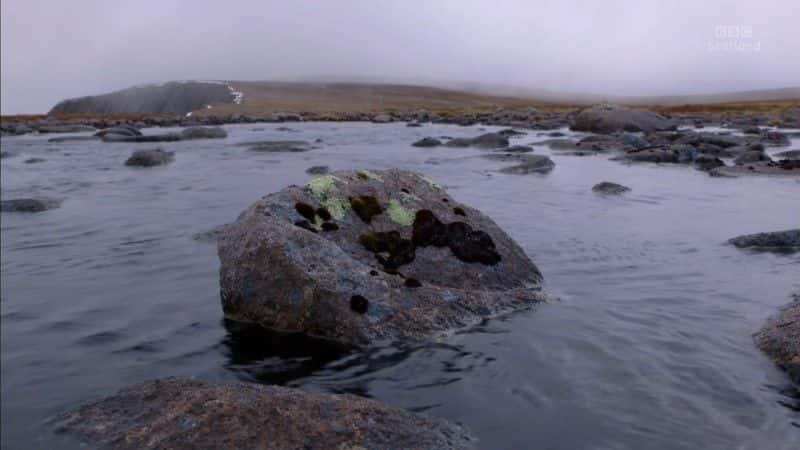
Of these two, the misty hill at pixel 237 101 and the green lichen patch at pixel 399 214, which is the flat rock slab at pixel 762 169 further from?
the misty hill at pixel 237 101

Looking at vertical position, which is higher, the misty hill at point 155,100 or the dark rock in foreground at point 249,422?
the misty hill at point 155,100

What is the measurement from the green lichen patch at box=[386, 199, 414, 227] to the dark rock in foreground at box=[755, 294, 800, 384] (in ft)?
14.3

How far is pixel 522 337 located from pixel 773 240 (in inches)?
273

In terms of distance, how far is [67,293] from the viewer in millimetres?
10422

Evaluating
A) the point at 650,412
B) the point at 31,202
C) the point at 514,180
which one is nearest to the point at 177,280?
the point at 650,412

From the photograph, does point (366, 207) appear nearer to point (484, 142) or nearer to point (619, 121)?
point (484, 142)

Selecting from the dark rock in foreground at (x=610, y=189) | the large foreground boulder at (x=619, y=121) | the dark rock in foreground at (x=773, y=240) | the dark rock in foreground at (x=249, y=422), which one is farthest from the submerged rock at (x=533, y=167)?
the large foreground boulder at (x=619, y=121)

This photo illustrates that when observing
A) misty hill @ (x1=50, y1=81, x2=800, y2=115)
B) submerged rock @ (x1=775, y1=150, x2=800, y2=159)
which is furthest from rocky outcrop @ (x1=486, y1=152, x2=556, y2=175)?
misty hill @ (x1=50, y1=81, x2=800, y2=115)

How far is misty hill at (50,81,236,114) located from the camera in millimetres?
119938

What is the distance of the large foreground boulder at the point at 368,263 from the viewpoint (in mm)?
8211

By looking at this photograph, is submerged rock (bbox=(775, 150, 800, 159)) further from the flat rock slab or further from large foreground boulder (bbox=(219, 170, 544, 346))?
large foreground boulder (bbox=(219, 170, 544, 346))

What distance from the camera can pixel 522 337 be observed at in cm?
829

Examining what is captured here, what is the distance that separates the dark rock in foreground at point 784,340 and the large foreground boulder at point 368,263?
8.61 feet

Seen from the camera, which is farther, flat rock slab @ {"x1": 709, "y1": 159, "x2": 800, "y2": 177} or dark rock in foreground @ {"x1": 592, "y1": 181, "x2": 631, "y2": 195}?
flat rock slab @ {"x1": 709, "y1": 159, "x2": 800, "y2": 177}
